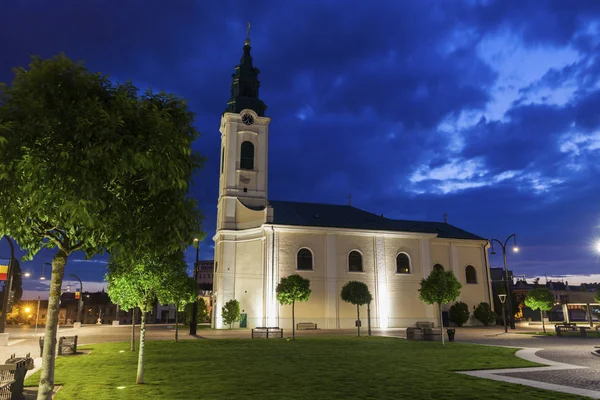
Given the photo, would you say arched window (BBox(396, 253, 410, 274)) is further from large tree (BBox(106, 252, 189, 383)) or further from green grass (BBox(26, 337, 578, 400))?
large tree (BBox(106, 252, 189, 383))

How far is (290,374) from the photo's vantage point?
42.1ft

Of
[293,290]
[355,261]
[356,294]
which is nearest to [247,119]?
[355,261]

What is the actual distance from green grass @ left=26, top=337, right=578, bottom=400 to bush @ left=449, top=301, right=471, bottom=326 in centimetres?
2654

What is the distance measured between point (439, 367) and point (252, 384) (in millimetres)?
6840

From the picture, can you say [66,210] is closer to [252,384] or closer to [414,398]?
[252,384]

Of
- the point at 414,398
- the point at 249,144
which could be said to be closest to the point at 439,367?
the point at 414,398

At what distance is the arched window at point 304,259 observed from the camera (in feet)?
139

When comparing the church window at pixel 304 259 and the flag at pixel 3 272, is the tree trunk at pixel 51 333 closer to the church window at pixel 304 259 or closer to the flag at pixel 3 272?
the flag at pixel 3 272

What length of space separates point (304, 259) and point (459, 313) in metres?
17.9

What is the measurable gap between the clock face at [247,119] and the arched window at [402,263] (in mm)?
22114

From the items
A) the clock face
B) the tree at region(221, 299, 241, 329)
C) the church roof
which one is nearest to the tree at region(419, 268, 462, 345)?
the church roof

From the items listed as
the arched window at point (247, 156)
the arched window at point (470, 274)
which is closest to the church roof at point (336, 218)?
the arched window at point (470, 274)

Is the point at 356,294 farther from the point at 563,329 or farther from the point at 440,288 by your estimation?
the point at 563,329

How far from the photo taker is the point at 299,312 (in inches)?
1604
